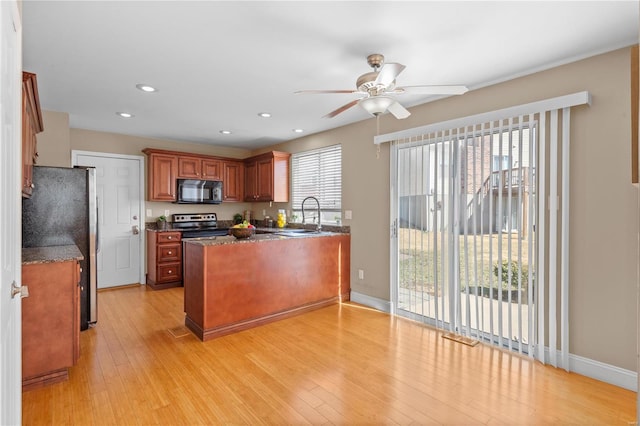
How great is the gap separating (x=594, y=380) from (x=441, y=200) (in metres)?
1.83

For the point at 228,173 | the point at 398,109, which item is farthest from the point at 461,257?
the point at 228,173

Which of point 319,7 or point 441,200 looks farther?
point 441,200

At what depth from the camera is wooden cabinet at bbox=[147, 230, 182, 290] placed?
4.98m

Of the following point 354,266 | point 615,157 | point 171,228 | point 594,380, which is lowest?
point 594,380

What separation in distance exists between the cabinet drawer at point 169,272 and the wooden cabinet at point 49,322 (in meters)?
2.60

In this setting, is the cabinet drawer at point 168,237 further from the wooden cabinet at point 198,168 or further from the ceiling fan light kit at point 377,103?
the ceiling fan light kit at point 377,103

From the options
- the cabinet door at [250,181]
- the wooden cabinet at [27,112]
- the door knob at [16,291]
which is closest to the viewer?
the door knob at [16,291]

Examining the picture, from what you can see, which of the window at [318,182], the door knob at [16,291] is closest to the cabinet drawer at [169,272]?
the window at [318,182]

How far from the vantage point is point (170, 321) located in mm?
3627

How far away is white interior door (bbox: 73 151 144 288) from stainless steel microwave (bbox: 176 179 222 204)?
635 millimetres

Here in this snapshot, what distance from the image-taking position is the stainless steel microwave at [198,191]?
5.39 meters

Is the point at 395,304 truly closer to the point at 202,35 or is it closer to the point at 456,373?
the point at 456,373

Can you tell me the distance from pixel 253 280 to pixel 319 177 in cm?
210

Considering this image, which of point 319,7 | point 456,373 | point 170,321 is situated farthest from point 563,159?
point 170,321
